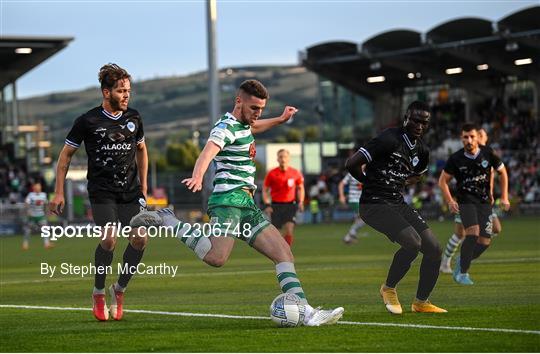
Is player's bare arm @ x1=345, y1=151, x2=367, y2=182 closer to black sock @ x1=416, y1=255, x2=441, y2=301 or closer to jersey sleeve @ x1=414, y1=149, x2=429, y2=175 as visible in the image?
jersey sleeve @ x1=414, y1=149, x2=429, y2=175

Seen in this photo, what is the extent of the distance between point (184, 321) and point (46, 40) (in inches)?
1902

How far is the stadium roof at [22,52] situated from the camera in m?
58.2

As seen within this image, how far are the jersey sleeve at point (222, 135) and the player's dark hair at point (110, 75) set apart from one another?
1.60 metres

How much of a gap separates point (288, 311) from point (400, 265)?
2.01m

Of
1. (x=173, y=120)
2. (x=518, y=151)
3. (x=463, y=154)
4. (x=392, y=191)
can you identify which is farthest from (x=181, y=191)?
(x=173, y=120)

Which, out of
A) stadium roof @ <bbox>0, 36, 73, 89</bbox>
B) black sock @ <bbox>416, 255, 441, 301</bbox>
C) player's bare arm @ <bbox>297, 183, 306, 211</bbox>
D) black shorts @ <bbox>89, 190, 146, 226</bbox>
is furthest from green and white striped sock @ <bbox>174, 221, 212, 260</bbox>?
stadium roof @ <bbox>0, 36, 73, 89</bbox>

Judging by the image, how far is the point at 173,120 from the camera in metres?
193

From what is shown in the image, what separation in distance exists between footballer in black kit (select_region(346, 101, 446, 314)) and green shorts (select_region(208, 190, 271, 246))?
1.41 meters

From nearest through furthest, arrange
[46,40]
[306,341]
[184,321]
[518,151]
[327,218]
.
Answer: [306,341] < [184,321] < [327,218] < [518,151] < [46,40]

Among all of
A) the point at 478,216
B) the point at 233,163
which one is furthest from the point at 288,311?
the point at 478,216

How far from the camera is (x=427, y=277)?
1252 centimetres

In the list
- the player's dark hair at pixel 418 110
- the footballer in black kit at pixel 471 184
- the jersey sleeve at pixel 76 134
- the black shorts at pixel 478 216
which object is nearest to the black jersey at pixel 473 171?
the footballer in black kit at pixel 471 184

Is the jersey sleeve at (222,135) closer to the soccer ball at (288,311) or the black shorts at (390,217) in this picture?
the soccer ball at (288,311)

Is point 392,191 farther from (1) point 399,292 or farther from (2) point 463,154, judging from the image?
(2) point 463,154
